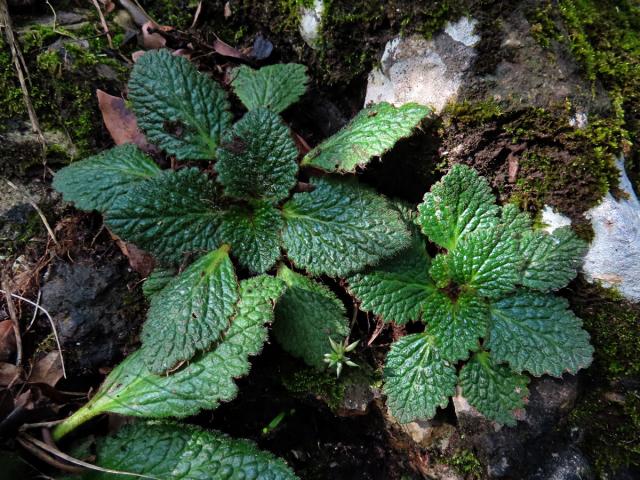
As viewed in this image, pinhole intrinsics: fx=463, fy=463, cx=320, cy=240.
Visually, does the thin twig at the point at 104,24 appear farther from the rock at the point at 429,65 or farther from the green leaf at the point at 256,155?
the rock at the point at 429,65

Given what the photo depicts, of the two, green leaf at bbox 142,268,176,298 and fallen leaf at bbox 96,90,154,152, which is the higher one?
fallen leaf at bbox 96,90,154,152

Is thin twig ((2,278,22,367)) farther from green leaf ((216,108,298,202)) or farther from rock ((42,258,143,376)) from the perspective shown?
green leaf ((216,108,298,202))

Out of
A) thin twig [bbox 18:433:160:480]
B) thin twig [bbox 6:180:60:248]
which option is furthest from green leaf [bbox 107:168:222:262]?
thin twig [bbox 18:433:160:480]

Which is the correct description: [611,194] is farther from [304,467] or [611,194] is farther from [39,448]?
[39,448]

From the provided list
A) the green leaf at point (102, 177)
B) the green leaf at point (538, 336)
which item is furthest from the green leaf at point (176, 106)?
the green leaf at point (538, 336)

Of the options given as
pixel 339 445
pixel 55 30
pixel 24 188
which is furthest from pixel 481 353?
pixel 55 30
